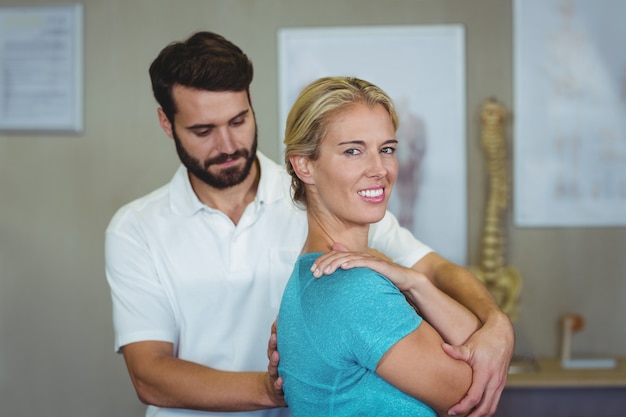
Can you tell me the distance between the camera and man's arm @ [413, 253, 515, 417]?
1361 millimetres

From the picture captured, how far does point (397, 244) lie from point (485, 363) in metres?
0.62

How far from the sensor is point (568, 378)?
2.81 m

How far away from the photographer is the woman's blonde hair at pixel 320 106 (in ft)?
4.71

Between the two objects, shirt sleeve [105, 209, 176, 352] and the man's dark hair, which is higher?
the man's dark hair

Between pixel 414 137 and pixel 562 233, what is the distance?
0.69 m

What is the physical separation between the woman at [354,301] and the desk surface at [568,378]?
1.41m

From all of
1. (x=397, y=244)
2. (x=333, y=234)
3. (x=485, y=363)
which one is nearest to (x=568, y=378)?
(x=397, y=244)

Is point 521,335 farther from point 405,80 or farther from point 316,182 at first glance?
point 316,182

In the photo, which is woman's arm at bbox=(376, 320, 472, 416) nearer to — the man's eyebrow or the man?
the man

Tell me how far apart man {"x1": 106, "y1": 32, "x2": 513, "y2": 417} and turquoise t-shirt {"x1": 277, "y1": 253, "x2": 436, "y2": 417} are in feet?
1.96

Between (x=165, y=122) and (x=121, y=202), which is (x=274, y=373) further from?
(x=121, y=202)

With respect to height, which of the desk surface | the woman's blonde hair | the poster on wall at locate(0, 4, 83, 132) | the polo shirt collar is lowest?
the desk surface

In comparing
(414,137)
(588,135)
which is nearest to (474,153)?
(414,137)

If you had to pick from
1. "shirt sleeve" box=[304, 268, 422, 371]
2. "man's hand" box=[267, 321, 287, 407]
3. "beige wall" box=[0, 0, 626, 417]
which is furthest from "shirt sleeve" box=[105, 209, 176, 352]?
"beige wall" box=[0, 0, 626, 417]
